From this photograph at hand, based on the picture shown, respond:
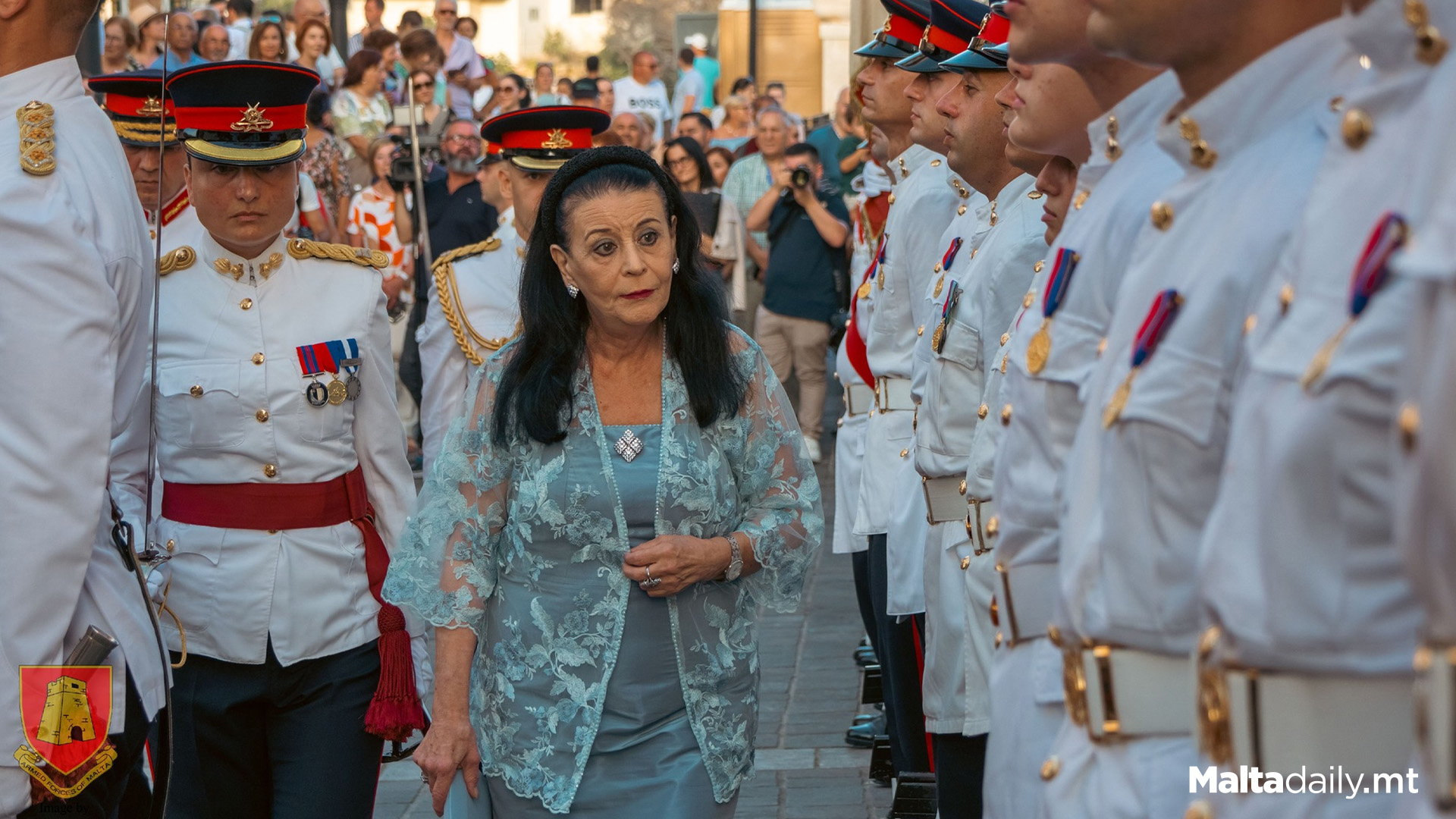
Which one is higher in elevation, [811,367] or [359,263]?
[359,263]

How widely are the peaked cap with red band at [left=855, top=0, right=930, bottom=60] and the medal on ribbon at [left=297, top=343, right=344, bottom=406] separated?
1989 mm

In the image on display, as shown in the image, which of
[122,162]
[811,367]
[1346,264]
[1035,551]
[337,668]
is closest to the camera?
[1346,264]

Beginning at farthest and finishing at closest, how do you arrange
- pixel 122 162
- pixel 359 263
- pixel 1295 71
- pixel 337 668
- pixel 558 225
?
pixel 359 263
pixel 337 668
pixel 558 225
pixel 122 162
pixel 1295 71

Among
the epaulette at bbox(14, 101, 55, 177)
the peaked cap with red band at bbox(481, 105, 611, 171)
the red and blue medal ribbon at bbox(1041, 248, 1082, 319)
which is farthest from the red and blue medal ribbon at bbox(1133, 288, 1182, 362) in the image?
the peaked cap with red band at bbox(481, 105, 611, 171)

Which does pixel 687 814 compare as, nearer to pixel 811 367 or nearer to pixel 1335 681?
pixel 1335 681

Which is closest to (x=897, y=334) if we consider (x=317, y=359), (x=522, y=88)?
(x=317, y=359)

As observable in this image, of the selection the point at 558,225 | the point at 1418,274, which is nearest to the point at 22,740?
the point at 558,225

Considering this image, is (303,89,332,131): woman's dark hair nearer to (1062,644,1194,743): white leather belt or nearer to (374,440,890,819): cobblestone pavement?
(374,440,890,819): cobblestone pavement

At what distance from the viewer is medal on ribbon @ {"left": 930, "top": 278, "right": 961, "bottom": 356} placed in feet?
12.7

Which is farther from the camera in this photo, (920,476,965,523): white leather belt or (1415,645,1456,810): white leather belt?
(920,476,965,523): white leather belt

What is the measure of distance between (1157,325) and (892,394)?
3.35 metres

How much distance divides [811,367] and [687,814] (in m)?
8.56

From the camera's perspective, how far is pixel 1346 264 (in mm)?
1493

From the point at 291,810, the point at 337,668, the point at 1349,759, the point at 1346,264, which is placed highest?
the point at 1346,264
